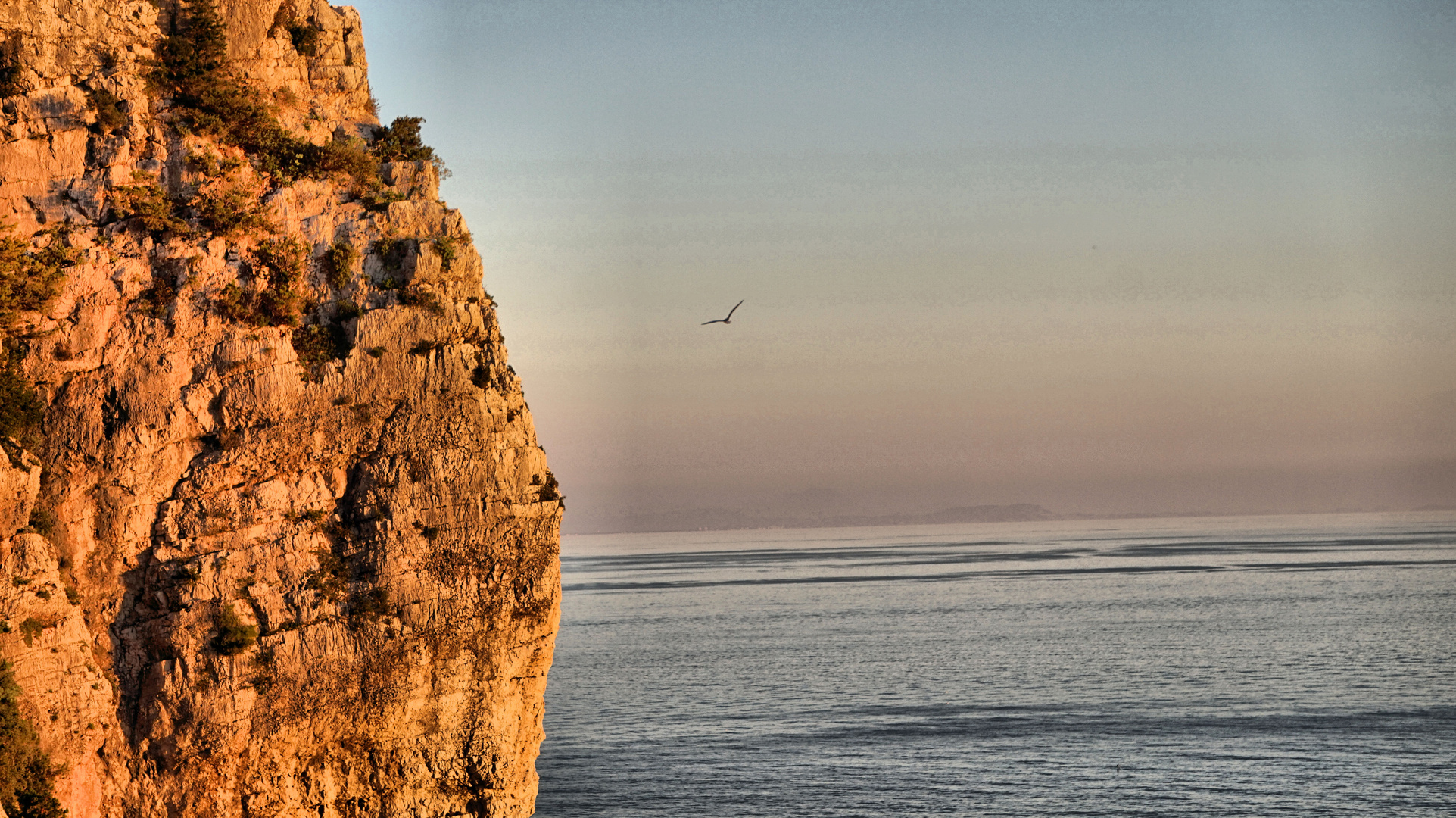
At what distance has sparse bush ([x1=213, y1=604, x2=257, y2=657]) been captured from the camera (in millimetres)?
22875

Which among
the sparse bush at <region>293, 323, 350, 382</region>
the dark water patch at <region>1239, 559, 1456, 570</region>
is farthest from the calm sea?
the dark water patch at <region>1239, 559, 1456, 570</region>

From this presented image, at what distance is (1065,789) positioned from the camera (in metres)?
47.7

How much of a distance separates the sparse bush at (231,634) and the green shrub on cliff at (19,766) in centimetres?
344

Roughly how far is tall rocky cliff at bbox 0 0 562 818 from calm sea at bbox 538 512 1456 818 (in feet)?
73.9

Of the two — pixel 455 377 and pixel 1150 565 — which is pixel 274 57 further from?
pixel 1150 565

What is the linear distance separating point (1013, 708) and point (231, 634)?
5067 centimetres

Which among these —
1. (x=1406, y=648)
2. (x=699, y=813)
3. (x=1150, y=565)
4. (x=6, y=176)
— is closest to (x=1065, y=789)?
(x=699, y=813)

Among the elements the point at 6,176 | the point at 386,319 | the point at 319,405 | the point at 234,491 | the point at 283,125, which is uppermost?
the point at 283,125

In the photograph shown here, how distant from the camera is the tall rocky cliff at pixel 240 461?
22.9 m

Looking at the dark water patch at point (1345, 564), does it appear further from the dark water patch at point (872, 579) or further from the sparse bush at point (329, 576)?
the sparse bush at point (329, 576)

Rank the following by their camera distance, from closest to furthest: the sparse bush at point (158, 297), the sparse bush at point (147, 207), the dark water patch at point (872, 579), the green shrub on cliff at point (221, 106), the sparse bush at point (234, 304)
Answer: the sparse bush at point (158, 297) → the sparse bush at point (234, 304) → the sparse bush at point (147, 207) → the green shrub on cliff at point (221, 106) → the dark water patch at point (872, 579)

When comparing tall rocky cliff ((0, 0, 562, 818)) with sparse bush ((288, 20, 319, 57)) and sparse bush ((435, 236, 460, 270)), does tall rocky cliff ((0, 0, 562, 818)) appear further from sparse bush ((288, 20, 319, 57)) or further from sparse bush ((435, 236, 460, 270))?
sparse bush ((288, 20, 319, 57))

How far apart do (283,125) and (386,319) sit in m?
5.59

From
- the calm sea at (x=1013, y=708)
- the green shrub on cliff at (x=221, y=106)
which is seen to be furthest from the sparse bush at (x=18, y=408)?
the calm sea at (x=1013, y=708)
